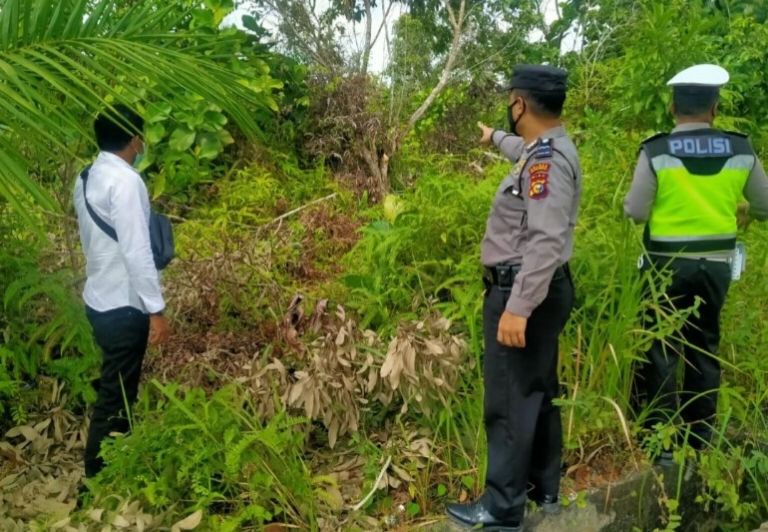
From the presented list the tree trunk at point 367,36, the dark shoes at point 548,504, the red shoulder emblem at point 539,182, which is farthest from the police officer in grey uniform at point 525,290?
the tree trunk at point 367,36

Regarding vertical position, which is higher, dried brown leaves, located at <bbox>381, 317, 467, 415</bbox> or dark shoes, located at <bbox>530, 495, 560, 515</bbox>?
dried brown leaves, located at <bbox>381, 317, 467, 415</bbox>

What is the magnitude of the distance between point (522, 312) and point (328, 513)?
3.38 ft

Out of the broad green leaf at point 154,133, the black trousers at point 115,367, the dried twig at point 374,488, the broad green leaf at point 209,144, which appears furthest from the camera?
Answer: the broad green leaf at point 209,144

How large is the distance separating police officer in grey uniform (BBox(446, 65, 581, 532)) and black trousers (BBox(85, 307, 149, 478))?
1310 mm

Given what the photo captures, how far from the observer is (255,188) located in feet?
17.8

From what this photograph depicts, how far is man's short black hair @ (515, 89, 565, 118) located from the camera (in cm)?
219

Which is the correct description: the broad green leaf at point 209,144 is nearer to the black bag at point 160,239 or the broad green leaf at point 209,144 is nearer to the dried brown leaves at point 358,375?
the black bag at point 160,239

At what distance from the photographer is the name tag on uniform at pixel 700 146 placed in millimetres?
2660

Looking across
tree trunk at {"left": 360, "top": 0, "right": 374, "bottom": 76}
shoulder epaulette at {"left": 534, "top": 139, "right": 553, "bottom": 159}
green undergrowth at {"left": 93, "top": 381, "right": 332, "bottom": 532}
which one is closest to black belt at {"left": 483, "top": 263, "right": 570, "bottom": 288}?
shoulder epaulette at {"left": 534, "top": 139, "right": 553, "bottom": 159}

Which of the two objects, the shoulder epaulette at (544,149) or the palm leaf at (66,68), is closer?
the palm leaf at (66,68)

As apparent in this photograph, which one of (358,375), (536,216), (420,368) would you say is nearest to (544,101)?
(536,216)

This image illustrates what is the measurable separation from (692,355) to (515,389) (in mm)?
1050

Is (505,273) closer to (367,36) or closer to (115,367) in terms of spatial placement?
(115,367)

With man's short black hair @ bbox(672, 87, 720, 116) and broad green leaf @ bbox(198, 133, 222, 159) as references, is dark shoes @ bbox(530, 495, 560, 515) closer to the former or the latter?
man's short black hair @ bbox(672, 87, 720, 116)
